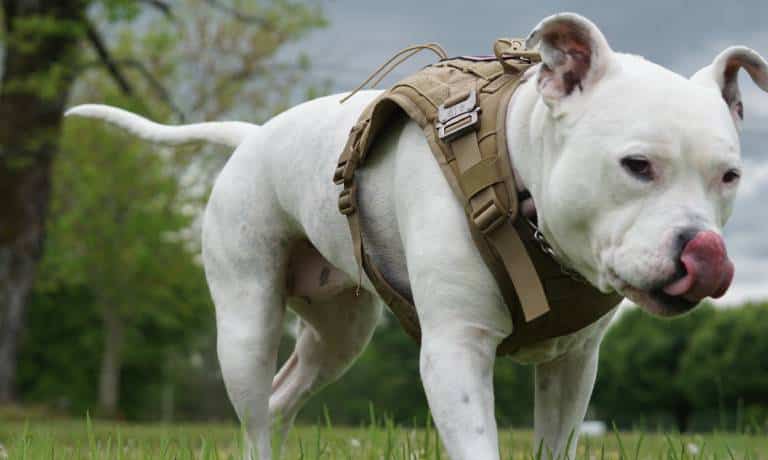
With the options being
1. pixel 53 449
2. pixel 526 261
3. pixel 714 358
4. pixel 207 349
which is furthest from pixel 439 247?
pixel 207 349

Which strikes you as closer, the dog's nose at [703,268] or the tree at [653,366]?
the dog's nose at [703,268]

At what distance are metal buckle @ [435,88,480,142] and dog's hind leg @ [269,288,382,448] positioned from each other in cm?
151

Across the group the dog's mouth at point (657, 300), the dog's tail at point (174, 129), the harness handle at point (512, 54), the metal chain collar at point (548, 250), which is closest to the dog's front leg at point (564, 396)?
the metal chain collar at point (548, 250)

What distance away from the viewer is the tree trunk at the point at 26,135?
13.9 m

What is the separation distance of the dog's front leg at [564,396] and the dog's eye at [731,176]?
97 cm

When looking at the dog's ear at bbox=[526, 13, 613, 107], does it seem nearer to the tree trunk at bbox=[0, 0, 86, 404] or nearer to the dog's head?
the dog's head

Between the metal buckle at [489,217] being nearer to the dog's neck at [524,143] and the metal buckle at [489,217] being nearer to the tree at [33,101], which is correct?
the dog's neck at [524,143]

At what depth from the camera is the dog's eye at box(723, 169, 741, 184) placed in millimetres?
2574

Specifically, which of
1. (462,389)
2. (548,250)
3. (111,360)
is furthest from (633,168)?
(111,360)

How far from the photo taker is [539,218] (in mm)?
2883

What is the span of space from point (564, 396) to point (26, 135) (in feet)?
39.9

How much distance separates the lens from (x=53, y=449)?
12.7 feet

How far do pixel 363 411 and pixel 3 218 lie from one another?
3242 cm

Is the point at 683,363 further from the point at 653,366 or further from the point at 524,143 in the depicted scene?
the point at 524,143
